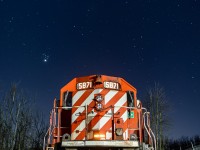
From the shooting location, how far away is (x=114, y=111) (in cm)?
959

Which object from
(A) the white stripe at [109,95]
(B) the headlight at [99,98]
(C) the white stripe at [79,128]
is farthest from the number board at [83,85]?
(C) the white stripe at [79,128]

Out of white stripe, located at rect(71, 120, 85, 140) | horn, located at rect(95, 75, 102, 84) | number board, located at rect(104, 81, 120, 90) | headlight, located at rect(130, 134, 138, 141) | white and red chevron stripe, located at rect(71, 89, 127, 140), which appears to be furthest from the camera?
number board, located at rect(104, 81, 120, 90)

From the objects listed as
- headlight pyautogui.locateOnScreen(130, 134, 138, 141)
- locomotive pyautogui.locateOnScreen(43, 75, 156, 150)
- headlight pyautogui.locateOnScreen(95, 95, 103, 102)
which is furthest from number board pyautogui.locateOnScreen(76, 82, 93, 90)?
headlight pyautogui.locateOnScreen(130, 134, 138, 141)

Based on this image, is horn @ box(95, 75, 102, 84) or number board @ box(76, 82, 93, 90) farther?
number board @ box(76, 82, 93, 90)

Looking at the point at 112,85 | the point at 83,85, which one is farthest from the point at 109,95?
the point at 83,85

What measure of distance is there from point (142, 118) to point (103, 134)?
150cm

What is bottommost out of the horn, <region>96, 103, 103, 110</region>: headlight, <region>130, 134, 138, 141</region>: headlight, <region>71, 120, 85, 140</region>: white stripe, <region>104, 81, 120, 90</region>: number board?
<region>130, 134, 138, 141</region>: headlight

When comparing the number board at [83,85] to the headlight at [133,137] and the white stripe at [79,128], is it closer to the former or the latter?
the white stripe at [79,128]

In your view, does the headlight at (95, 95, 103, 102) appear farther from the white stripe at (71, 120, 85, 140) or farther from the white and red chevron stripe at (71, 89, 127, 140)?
the white stripe at (71, 120, 85, 140)

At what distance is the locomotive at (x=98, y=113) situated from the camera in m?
9.08

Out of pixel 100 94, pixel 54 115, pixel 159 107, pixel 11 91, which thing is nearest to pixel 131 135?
pixel 100 94

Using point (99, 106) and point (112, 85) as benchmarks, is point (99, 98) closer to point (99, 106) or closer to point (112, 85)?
point (99, 106)

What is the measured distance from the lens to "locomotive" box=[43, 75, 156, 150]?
9.08 m

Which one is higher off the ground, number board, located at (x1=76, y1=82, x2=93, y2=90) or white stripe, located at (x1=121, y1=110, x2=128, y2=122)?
number board, located at (x1=76, y1=82, x2=93, y2=90)
